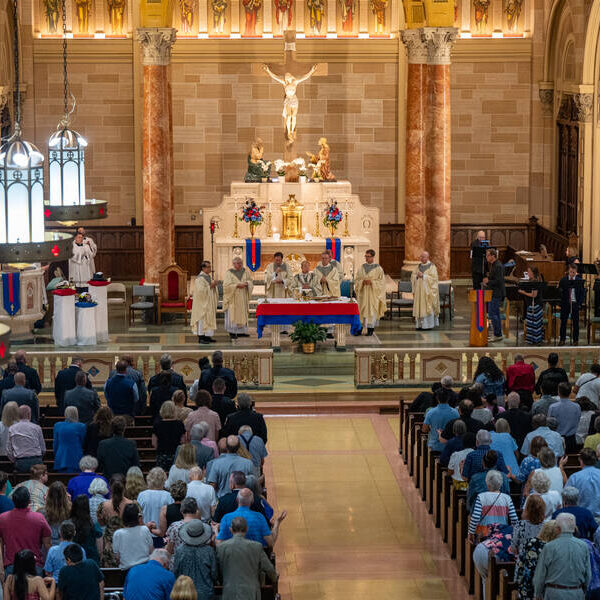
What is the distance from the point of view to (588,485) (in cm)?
1308

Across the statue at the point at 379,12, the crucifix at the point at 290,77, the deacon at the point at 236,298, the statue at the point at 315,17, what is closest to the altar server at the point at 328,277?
the deacon at the point at 236,298

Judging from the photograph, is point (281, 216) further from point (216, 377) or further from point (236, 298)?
point (216, 377)

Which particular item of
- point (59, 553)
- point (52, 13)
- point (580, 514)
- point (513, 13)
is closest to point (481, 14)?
point (513, 13)

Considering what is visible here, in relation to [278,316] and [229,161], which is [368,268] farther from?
[229,161]

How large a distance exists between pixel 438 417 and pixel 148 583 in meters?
6.47

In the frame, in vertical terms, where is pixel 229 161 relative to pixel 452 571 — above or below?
above

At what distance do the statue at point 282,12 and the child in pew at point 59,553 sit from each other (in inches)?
952

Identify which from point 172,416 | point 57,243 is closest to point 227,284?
point 172,416

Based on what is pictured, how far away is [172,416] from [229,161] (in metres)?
19.4

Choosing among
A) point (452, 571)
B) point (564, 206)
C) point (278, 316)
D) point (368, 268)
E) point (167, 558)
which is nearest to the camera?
point (167, 558)

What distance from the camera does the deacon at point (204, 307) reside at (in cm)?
2553

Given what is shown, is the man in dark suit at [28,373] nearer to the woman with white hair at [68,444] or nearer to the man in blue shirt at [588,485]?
the woman with white hair at [68,444]

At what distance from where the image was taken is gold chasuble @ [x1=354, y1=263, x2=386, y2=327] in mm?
26297

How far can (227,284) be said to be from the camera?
25672mm
